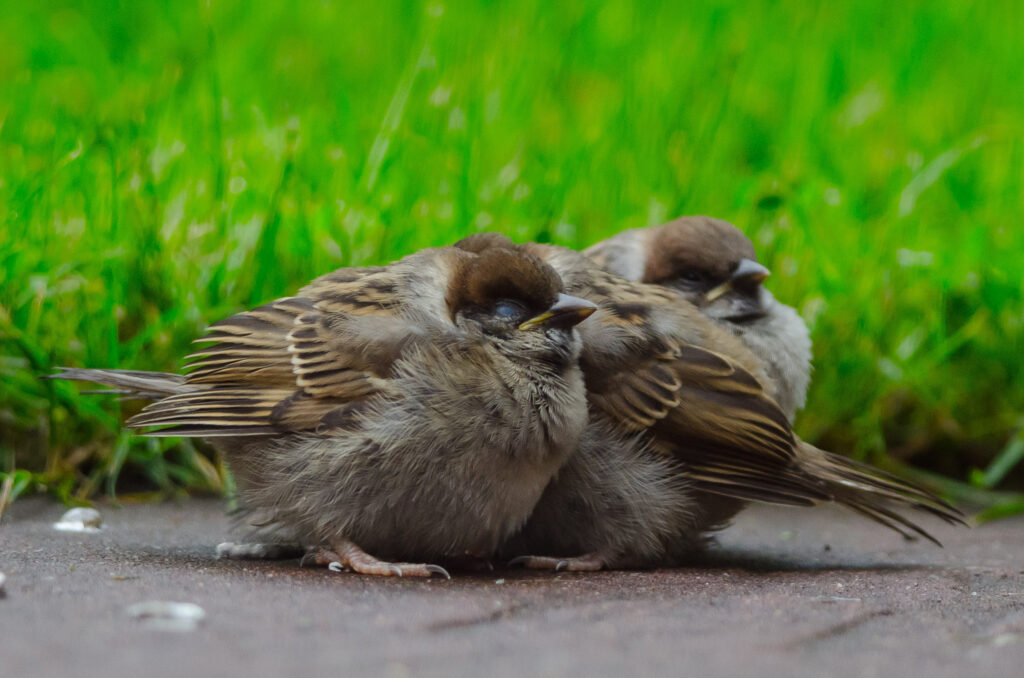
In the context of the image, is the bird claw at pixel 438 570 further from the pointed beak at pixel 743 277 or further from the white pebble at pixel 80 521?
the pointed beak at pixel 743 277

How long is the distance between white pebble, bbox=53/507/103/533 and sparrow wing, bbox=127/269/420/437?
0.69m

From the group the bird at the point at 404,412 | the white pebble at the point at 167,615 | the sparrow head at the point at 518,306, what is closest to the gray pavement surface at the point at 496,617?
the white pebble at the point at 167,615

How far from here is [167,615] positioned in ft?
7.72

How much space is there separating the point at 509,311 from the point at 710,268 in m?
1.45

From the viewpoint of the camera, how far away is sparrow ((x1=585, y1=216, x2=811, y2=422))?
4.48 meters

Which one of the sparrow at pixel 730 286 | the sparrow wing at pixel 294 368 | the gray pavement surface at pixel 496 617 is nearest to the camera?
the gray pavement surface at pixel 496 617

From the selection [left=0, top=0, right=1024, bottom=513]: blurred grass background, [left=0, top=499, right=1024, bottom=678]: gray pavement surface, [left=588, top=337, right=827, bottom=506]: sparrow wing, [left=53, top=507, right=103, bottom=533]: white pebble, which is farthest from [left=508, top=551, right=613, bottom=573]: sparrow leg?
[left=0, top=0, right=1024, bottom=513]: blurred grass background

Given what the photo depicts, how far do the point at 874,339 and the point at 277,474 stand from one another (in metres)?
3.00

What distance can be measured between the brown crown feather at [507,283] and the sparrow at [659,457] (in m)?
0.37

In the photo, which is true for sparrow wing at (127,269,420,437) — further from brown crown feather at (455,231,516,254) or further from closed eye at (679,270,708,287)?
closed eye at (679,270,708,287)

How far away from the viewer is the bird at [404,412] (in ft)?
10.8

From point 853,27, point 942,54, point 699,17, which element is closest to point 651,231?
point 699,17

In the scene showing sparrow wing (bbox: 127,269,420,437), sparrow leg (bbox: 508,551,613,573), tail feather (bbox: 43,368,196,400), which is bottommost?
sparrow leg (bbox: 508,551,613,573)

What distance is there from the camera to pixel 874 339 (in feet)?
17.6
